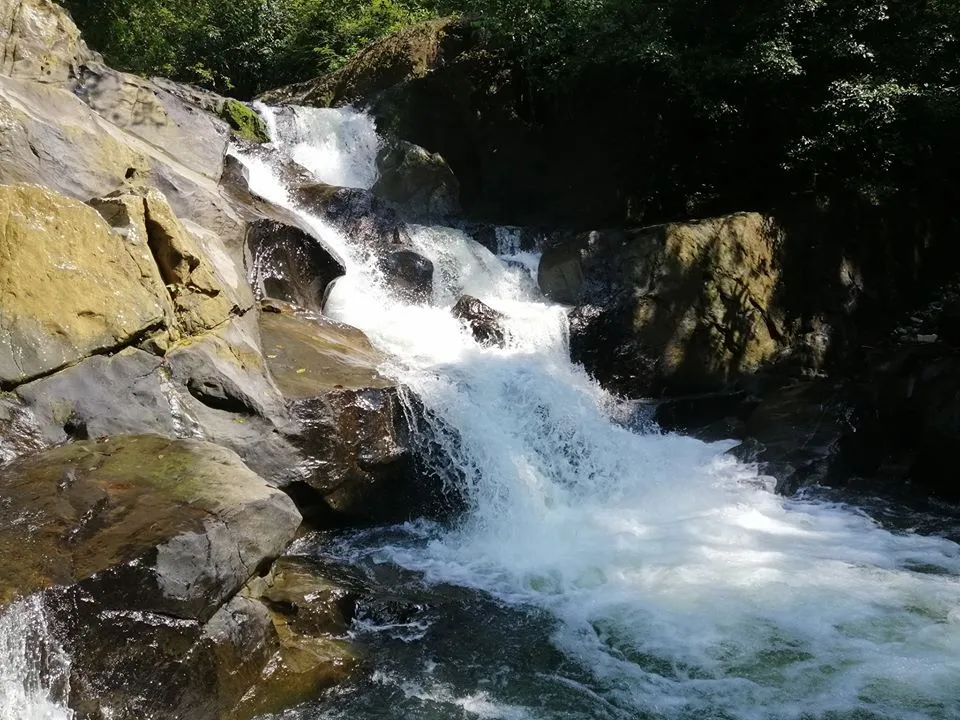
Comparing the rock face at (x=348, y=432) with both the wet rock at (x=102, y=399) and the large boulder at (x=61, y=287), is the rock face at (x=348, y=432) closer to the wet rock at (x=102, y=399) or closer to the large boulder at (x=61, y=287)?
the wet rock at (x=102, y=399)

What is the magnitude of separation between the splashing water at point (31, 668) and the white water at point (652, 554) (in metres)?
3.28

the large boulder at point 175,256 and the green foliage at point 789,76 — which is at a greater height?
the green foliage at point 789,76

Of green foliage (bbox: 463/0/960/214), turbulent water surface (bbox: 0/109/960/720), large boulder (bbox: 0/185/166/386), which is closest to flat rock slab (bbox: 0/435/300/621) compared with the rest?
turbulent water surface (bbox: 0/109/960/720)

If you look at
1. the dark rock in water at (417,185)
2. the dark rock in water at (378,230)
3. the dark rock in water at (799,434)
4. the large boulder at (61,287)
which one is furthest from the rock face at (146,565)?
the dark rock in water at (417,185)

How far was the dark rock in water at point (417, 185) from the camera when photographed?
1359cm

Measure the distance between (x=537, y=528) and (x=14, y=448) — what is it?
4.71 m

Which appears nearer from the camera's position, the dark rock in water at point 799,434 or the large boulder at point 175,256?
the large boulder at point 175,256

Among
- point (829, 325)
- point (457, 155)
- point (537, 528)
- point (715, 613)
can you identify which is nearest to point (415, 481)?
point (537, 528)

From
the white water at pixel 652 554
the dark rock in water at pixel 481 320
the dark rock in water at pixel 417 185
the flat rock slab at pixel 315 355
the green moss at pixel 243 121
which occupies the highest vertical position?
the green moss at pixel 243 121

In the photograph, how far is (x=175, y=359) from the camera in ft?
22.6

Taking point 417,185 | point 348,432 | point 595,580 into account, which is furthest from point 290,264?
point 595,580

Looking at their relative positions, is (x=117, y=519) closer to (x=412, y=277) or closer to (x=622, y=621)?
(x=622, y=621)

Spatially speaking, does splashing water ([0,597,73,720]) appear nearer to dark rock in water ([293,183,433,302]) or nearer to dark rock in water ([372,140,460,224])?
dark rock in water ([293,183,433,302])

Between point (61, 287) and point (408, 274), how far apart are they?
17.7 ft
